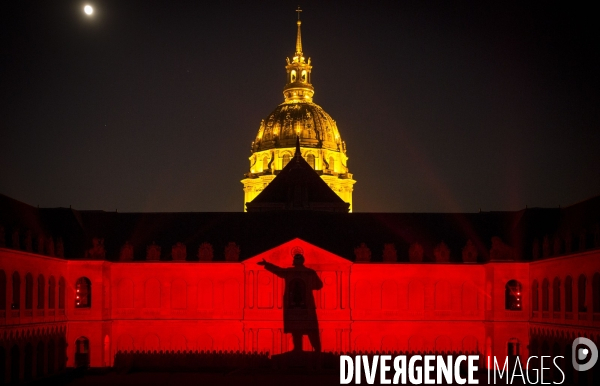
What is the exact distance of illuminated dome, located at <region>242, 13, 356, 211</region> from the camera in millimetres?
145250

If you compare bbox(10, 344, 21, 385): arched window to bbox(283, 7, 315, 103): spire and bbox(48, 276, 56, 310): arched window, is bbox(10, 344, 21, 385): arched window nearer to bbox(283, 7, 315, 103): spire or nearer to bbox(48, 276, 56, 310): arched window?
bbox(48, 276, 56, 310): arched window

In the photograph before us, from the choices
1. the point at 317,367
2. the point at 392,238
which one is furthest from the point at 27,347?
the point at 392,238

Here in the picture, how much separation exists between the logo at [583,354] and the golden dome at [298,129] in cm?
7437

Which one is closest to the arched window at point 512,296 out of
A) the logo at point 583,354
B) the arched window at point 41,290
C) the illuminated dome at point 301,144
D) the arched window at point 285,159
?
the logo at point 583,354

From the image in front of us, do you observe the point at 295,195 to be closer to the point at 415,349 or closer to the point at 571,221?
the point at 415,349

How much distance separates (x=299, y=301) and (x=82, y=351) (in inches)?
675

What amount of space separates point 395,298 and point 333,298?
4899 mm

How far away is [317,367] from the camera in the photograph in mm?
80625

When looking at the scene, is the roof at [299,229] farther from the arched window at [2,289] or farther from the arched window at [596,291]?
the arched window at [596,291]

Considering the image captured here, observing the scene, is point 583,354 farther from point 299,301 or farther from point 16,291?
point 16,291

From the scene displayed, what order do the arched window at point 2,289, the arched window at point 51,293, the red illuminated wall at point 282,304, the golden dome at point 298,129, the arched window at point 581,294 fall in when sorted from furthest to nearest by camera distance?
the golden dome at point 298,129, the red illuminated wall at point 282,304, the arched window at point 51,293, the arched window at point 581,294, the arched window at point 2,289

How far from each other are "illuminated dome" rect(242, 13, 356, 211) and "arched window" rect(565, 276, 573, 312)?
66.8 m

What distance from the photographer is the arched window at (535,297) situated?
3444 inches

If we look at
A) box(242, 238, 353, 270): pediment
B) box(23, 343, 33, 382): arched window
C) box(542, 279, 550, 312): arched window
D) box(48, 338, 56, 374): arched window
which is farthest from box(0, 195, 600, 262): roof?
box(23, 343, 33, 382): arched window
